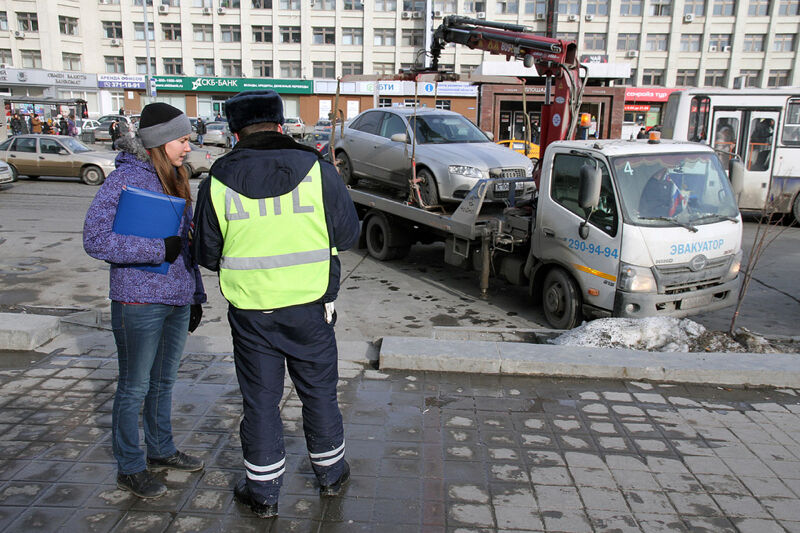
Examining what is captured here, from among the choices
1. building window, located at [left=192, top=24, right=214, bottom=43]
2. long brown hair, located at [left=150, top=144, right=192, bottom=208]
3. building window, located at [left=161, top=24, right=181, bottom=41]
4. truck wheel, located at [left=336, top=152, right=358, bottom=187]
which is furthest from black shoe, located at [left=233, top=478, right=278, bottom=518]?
building window, located at [left=161, top=24, right=181, bottom=41]

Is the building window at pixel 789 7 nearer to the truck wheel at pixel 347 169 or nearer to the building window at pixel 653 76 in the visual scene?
the building window at pixel 653 76

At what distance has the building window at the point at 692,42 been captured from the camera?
198ft

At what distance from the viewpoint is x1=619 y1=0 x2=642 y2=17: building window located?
60250 millimetres

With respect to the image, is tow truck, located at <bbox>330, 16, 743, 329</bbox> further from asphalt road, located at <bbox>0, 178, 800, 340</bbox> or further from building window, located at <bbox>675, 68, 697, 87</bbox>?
building window, located at <bbox>675, 68, 697, 87</bbox>

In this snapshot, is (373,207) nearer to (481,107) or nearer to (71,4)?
(481,107)

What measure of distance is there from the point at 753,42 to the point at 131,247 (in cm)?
6972

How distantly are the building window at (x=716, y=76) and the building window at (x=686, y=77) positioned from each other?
1202 millimetres

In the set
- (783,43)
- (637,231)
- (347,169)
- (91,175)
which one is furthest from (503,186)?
(783,43)

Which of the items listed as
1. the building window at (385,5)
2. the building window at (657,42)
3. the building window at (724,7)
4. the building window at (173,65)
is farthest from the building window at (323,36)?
the building window at (724,7)

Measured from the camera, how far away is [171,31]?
6156 centimetres

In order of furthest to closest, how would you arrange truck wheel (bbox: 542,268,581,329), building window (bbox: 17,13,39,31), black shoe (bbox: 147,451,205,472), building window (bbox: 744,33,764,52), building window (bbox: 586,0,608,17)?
building window (bbox: 586,0,608,17), building window (bbox: 744,33,764,52), building window (bbox: 17,13,39,31), truck wheel (bbox: 542,268,581,329), black shoe (bbox: 147,451,205,472)

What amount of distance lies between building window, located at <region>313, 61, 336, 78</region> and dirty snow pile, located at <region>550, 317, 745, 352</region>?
5980 cm

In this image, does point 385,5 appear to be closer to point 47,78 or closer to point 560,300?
point 47,78

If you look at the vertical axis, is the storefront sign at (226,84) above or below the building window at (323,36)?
below
